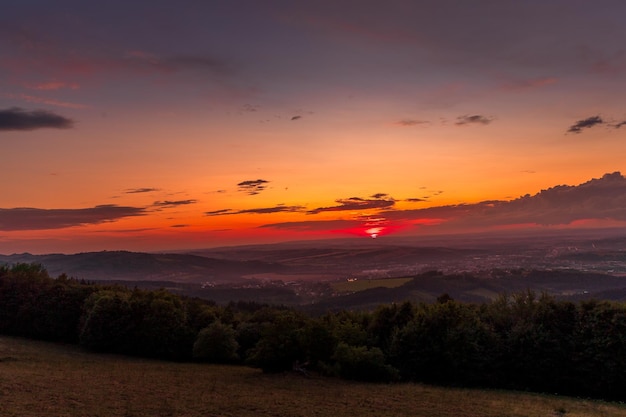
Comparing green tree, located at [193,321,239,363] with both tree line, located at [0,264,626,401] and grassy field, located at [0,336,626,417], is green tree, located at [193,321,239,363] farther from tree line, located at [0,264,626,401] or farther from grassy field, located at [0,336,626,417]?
grassy field, located at [0,336,626,417]

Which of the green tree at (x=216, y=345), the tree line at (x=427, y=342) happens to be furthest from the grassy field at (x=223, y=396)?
the green tree at (x=216, y=345)

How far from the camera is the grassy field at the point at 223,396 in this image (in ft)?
107

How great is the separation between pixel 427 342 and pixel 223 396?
31243 mm

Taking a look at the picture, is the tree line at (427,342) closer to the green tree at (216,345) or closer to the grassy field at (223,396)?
the green tree at (216,345)

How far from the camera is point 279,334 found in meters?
55.5

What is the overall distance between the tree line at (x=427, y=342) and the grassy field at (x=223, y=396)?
4913mm

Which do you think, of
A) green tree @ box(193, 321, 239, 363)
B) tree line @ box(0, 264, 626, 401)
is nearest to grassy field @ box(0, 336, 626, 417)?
tree line @ box(0, 264, 626, 401)

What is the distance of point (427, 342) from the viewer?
5934cm

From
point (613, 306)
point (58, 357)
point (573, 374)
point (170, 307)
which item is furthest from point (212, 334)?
point (613, 306)

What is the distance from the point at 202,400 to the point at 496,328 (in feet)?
146

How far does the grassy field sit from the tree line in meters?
4.91

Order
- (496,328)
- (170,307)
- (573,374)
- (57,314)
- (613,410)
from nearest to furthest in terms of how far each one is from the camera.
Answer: (613,410), (573,374), (496,328), (170,307), (57,314)

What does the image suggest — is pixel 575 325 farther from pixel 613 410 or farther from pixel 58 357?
pixel 58 357

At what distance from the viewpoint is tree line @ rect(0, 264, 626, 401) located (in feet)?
176
